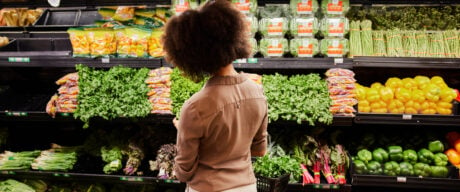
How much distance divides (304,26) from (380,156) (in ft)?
4.51

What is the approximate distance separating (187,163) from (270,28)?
1547mm

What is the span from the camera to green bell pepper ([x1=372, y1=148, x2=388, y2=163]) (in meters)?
3.05

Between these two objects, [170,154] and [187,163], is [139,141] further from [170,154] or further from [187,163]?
[187,163]

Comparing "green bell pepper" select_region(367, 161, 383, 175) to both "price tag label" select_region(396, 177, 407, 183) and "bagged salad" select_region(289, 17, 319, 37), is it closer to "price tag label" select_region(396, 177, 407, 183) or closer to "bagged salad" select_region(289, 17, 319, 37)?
"price tag label" select_region(396, 177, 407, 183)

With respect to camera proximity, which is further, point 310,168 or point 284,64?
point 310,168

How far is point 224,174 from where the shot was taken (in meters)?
1.77

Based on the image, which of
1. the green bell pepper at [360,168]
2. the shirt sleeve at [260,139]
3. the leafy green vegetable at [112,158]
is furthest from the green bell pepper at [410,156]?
the leafy green vegetable at [112,158]

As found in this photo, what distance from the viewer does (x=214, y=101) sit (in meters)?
1.55

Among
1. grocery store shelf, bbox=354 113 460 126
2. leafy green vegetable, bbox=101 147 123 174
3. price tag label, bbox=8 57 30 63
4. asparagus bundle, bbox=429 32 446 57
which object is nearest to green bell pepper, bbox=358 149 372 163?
grocery store shelf, bbox=354 113 460 126

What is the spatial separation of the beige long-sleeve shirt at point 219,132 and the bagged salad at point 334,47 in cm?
118

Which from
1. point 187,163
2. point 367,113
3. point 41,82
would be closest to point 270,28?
point 367,113

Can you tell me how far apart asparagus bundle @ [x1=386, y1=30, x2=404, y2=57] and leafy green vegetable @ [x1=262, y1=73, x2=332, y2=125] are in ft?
2.10

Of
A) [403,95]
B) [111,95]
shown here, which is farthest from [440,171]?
[111,95]

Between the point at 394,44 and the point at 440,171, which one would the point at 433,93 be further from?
the point at 440,171
